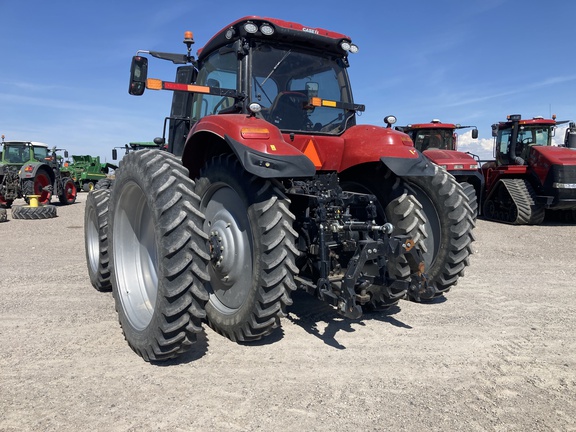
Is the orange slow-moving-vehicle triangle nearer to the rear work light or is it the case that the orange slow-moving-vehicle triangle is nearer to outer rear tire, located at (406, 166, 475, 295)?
outer rear tire, located at (406, 166, 475, 295)

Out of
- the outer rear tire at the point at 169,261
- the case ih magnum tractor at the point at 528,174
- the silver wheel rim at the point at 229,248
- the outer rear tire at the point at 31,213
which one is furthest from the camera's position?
the outer rear tire at the point at 31,213

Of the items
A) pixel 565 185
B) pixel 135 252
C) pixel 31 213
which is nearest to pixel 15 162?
pixel 31 213

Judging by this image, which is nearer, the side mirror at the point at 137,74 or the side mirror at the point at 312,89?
the side mirror at the point at 137,74

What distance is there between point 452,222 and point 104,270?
3.40m

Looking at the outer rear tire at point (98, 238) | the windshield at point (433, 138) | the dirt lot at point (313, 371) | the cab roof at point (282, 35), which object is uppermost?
the windshield at point (433, 138)

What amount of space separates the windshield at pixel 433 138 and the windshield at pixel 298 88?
28.2ft

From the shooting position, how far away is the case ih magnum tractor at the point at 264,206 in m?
2.92

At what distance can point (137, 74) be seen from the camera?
3.57 metres

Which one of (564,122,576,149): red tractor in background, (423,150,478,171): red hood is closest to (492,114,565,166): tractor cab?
(564,122,576,149): red tractor in background

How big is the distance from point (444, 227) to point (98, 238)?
11.5 feet

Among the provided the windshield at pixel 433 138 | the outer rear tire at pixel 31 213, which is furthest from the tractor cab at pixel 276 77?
the outer rear tire at pixel 31 213

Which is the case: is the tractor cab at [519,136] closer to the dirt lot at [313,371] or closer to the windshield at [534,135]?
the windshield at [534,135]

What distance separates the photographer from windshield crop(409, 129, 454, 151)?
40.7 ft

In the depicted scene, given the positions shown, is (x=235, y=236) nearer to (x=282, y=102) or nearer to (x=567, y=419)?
(x=282, y=102)
